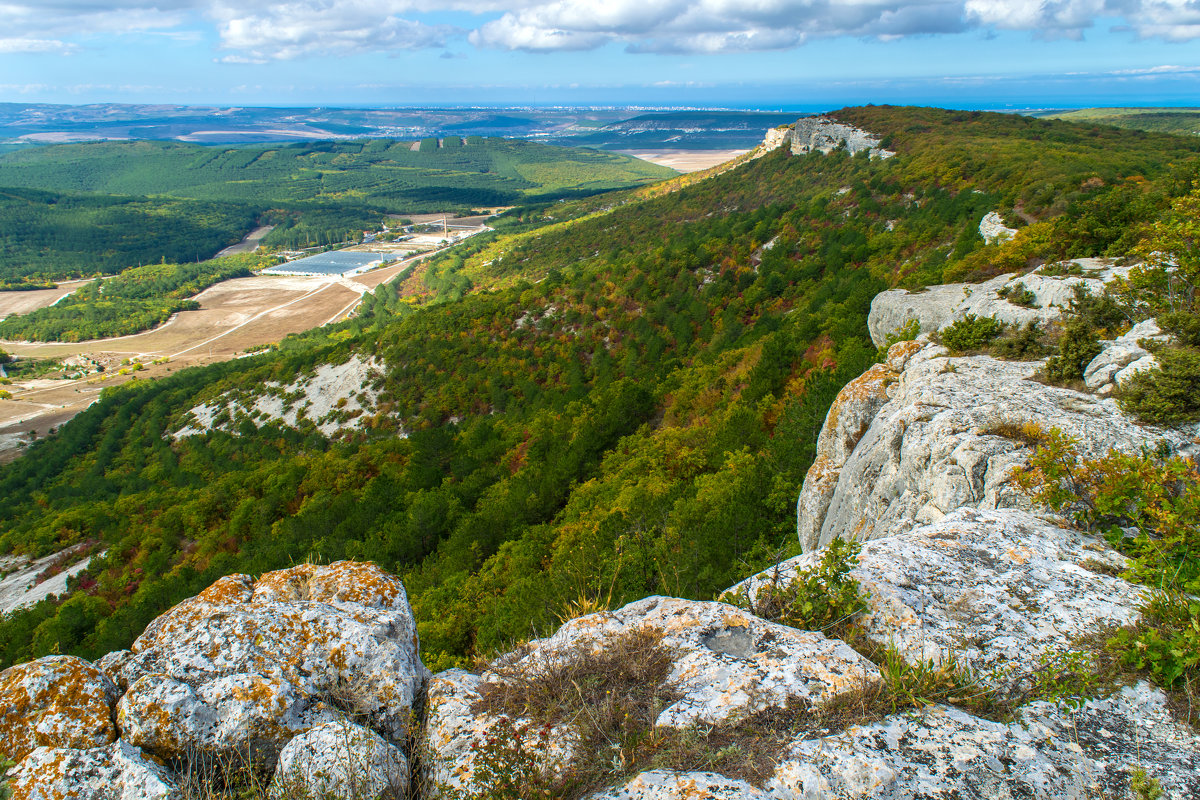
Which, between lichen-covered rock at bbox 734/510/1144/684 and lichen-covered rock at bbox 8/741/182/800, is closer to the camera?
lichen-covered rock at bbox 8/741/182/800

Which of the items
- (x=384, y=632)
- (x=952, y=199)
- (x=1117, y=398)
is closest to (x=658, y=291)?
(x=952, y=199)

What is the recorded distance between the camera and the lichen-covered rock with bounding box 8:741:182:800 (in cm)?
432

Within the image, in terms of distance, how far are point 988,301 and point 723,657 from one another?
551 inches

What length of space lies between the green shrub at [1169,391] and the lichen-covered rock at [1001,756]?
18.1ft

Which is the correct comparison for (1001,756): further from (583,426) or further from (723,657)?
(583,426)

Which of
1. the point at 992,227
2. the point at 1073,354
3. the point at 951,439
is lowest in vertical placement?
the point at 951,439

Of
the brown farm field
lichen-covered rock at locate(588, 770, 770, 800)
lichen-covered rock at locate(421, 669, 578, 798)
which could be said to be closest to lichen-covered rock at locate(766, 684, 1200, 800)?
lichen-covered rock at locate(588, 770, 770, 800)

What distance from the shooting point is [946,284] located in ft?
66.8

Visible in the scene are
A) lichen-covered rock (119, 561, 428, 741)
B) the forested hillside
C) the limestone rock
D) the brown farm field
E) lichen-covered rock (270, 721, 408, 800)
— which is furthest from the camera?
the brown farm field

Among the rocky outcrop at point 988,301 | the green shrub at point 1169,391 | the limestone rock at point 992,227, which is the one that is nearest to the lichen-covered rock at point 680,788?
the green shrub at point 1169,391

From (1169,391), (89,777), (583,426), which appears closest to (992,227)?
(583,426)

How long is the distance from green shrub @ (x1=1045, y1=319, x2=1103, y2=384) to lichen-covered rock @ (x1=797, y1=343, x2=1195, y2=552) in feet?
1.29

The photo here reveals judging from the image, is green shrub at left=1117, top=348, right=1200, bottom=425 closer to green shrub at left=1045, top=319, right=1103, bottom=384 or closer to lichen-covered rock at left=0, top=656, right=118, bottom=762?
green shrub at left=1045, top=319, right=1103, bottom=384

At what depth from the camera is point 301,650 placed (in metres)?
6.02
